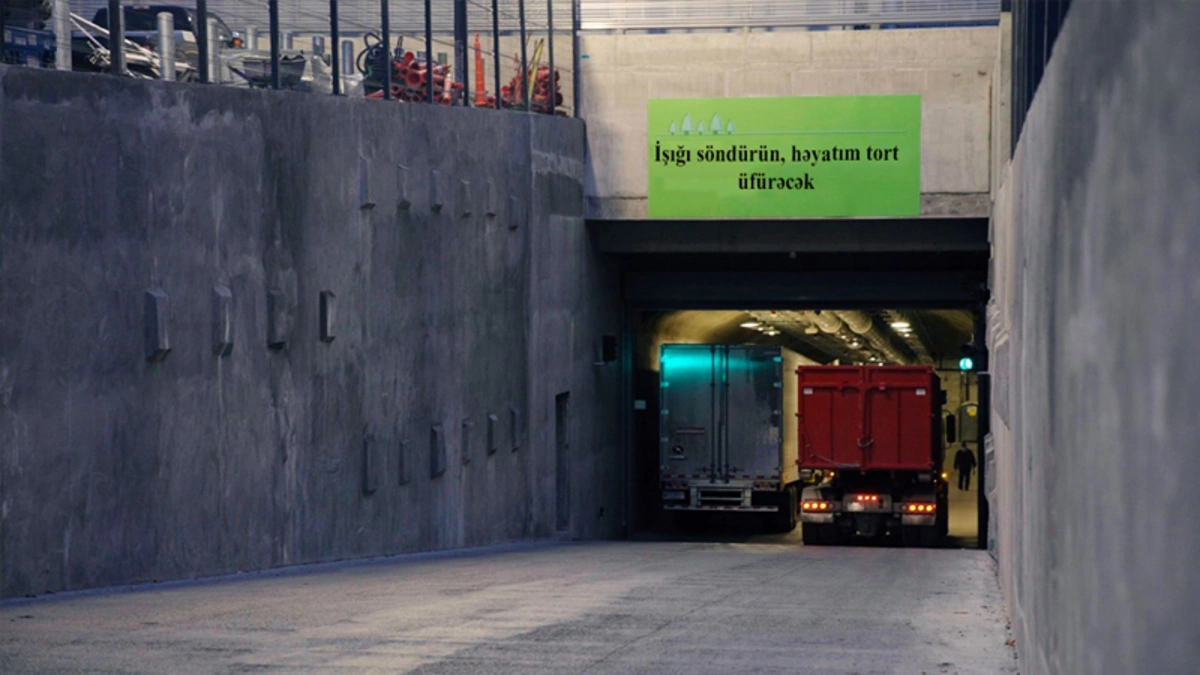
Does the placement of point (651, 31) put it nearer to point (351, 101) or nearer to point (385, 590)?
point (351, 101)

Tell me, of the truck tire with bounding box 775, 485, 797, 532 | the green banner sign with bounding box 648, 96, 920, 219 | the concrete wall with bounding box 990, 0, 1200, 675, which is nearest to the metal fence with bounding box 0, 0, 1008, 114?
the green banner sign with bounding box 648, 96, 920, 219

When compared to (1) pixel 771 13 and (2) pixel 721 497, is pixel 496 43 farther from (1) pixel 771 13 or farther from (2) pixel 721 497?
(2) pixel 721 497

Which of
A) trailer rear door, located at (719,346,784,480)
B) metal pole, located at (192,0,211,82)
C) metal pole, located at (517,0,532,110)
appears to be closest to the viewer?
metal pole, located at (192,0,211,82)

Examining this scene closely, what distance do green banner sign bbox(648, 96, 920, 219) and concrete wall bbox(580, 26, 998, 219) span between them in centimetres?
24

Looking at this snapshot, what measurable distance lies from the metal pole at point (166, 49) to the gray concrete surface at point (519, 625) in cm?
518

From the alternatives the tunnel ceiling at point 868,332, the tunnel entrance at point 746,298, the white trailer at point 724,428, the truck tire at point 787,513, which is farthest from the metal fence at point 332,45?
the tunnel ceiling at point 868,332

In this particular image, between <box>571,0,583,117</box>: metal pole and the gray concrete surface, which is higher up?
<box>571,0,583,117</box>: metal pole

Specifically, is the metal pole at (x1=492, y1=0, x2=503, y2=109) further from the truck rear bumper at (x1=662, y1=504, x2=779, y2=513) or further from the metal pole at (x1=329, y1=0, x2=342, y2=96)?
the truck rear bumper at (x1=662, y1=504, x2=779, y2=513)

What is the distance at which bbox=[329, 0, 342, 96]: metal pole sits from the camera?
66.4 feet

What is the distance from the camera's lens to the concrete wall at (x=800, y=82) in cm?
3028

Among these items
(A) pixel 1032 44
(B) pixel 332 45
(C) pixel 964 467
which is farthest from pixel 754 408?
(A) pixel 1032 44

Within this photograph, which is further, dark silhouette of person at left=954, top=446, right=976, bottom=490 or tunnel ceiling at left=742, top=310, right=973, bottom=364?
dark silhouette of person at left=954, top=446, right=976, bottom=490

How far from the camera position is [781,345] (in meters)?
49.0

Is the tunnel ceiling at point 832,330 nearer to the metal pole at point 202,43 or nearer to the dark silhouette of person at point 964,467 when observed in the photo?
the dark silhouette of person at point 964,467
